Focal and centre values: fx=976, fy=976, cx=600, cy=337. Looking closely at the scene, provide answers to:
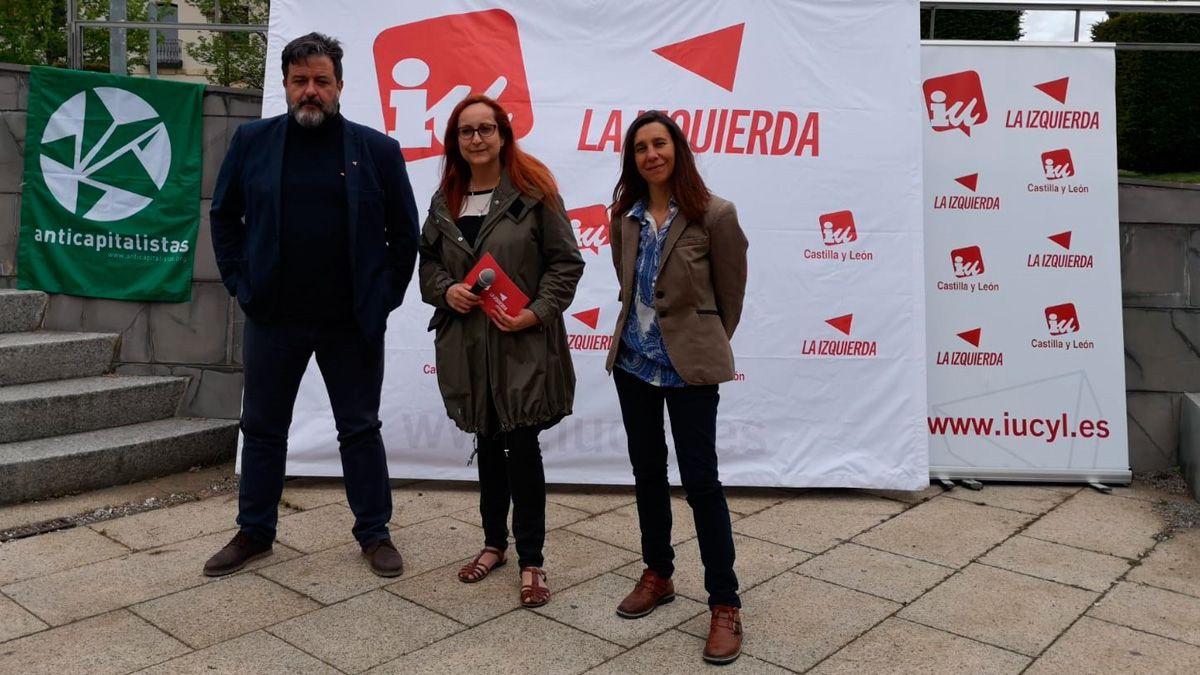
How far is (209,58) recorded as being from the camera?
10953mm

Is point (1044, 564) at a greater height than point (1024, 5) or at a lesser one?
lesser

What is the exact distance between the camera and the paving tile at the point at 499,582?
338cm

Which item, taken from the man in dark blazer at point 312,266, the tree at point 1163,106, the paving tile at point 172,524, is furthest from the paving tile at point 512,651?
the tree at point 1163,106

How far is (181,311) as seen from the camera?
552cm

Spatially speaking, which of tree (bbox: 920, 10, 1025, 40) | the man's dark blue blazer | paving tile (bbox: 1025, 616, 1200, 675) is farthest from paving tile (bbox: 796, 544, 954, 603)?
tree (bbox: 920, 10, 1025, 40)

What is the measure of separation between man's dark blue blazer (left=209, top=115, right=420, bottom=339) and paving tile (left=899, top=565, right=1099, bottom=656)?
2.25m

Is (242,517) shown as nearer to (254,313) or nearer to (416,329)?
Answer: (254,313)

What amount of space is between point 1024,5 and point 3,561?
5.56 m

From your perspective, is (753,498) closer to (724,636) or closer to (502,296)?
(724,636)

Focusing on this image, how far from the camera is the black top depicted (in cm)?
360

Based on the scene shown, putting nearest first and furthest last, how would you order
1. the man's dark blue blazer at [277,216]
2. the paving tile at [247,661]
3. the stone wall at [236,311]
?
the paving tile at [247,661], the man's dark blue blazer at [277,216], the stone wall at [236,311]

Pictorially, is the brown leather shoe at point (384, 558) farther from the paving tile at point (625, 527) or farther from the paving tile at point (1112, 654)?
the paving tile at point (1112, 654)

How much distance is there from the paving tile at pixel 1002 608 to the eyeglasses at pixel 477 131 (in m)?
2.19

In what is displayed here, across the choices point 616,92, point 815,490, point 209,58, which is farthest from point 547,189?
point 209,58
